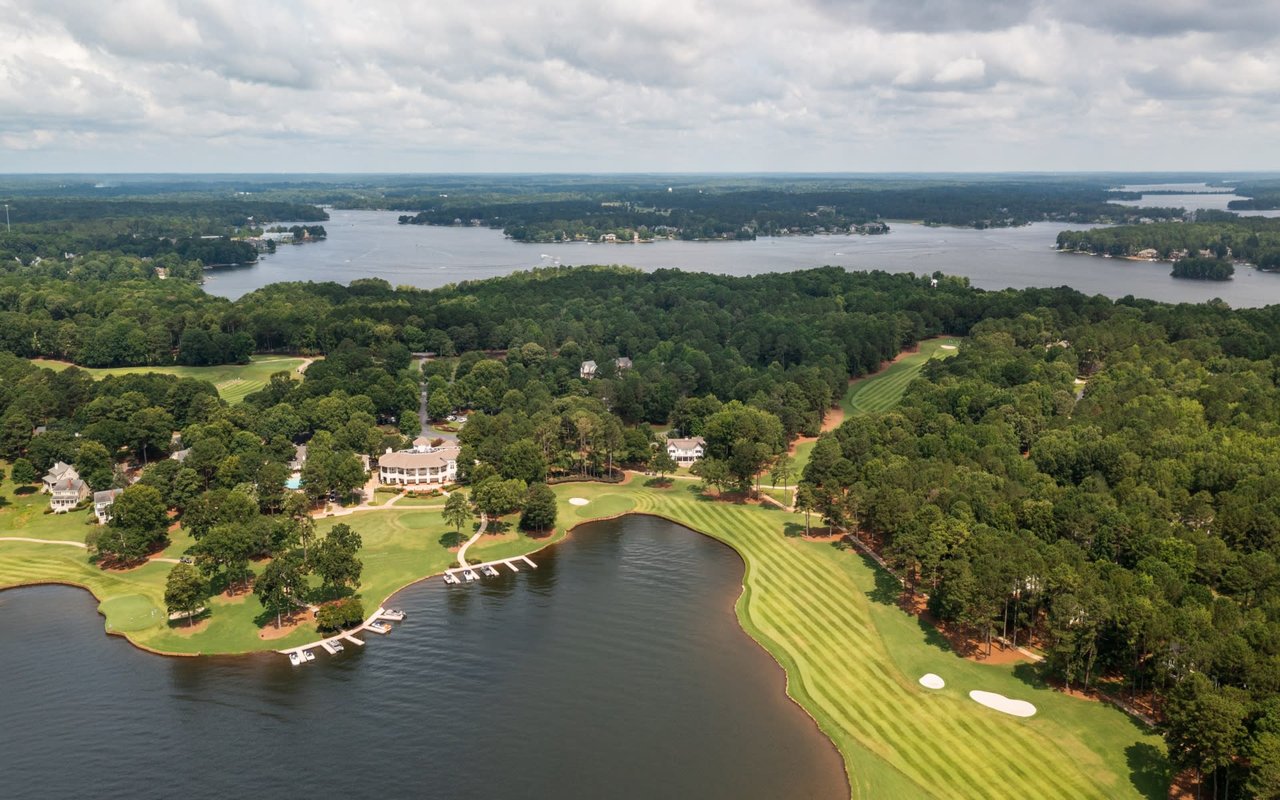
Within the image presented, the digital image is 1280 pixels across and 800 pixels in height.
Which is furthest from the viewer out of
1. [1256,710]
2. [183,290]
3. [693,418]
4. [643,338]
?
[183,290]

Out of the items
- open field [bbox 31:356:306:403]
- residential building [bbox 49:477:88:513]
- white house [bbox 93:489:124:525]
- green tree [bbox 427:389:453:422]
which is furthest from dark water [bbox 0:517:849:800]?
open field [bbox 31:356:306:403]

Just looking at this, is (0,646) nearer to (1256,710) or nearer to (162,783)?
(162,783)

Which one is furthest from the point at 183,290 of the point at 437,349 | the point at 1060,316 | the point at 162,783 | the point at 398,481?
the point at 1060,316

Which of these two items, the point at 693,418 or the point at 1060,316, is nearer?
the point at 693,418

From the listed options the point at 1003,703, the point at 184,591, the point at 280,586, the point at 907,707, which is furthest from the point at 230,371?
the point at 1003,703

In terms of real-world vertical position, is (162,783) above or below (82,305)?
below

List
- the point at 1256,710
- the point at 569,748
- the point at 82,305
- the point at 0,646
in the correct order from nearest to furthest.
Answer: the point at 1256,710, the point at 569,748, the point at 0,646, the point at 82,305

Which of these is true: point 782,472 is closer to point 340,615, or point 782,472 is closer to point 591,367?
point 340,615
